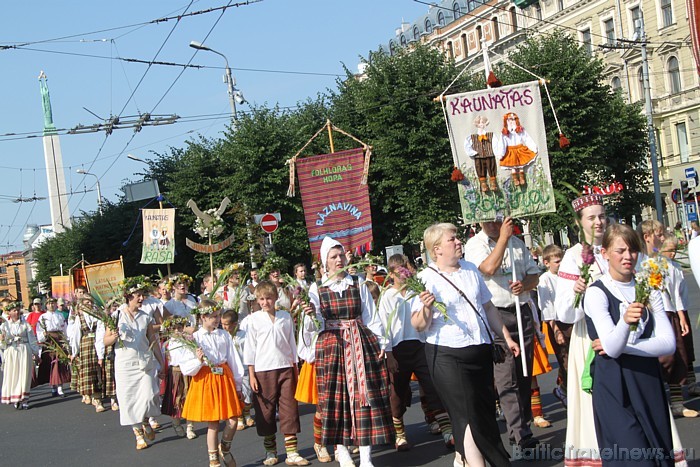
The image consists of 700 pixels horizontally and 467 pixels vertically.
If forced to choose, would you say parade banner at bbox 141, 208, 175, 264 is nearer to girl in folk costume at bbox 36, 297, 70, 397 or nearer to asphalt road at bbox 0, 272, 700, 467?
girl in folk costume at bbox 36, 297, 70, 397

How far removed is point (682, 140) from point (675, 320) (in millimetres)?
43839

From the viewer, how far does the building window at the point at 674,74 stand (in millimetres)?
48562

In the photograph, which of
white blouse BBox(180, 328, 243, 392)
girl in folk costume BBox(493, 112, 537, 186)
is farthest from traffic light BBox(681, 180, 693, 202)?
white blouse BBox(180, 328, 243, 392)

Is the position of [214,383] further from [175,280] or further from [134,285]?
[175,280]

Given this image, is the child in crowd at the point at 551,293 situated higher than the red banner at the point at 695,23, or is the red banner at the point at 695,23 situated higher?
the red banner at the point at 695,23

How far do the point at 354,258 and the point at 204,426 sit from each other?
3942mm

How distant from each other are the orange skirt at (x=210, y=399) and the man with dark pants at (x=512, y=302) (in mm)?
2556

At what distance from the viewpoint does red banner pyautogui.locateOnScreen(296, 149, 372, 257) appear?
15.1 m

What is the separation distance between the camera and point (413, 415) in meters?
10.8

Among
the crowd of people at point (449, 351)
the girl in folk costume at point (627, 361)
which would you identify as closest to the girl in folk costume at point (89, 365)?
the crowd of people at point (449, 351)

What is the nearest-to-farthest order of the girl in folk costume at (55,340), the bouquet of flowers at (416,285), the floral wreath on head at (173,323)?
the bouquet of flowers at (416,285) → the floral wreath on head at (173,323) → the girl in folk costume at (55,340)

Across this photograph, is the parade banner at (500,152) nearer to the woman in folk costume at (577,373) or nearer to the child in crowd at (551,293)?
the child in crowd at (551,293)

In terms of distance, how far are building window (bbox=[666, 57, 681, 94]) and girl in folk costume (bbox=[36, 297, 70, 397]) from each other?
3909 cm

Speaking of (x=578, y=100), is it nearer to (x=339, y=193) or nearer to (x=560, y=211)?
(x=560, y=211)
